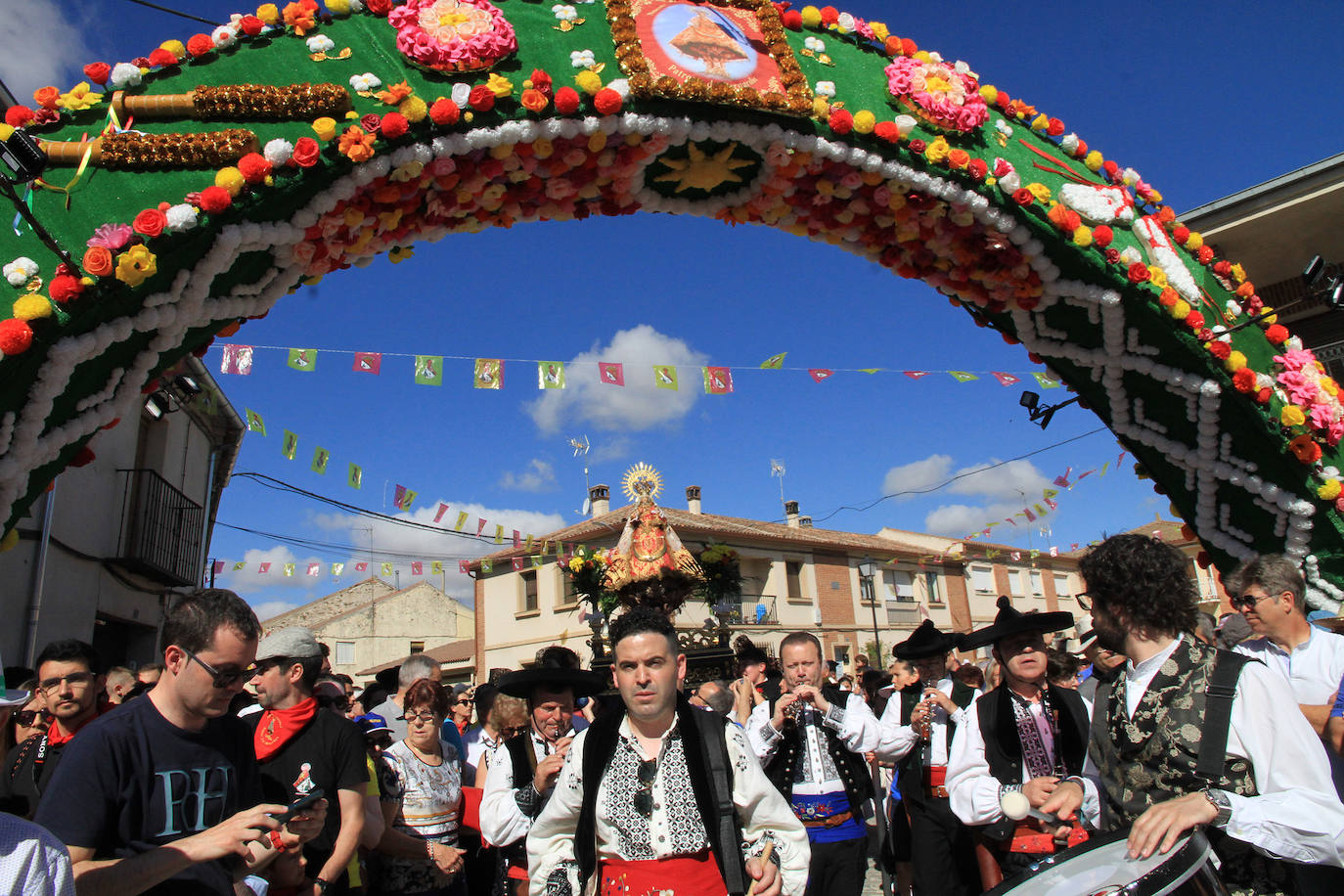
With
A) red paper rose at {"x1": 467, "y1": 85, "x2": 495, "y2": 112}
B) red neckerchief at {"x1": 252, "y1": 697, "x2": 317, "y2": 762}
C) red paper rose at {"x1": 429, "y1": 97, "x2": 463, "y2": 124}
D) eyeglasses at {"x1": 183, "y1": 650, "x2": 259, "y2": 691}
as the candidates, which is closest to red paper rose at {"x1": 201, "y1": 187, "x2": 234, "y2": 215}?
red paper rose at {"x1": 429, "y1": 97, "x2": 463, "y2": 124}

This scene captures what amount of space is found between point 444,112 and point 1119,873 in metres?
4.05

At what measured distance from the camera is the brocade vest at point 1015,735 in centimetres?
385

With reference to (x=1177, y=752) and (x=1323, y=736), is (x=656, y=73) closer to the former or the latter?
(x=1177, y=752)

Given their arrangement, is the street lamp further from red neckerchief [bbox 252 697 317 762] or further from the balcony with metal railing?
red neckerchief [bbox 252 697 317 762]

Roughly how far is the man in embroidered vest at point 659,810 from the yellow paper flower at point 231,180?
2620 mm

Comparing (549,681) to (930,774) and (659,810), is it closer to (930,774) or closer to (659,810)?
(659,810)

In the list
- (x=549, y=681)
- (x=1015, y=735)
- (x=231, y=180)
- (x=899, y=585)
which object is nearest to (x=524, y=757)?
(x=549, y=681)

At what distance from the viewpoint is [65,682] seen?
4504mm

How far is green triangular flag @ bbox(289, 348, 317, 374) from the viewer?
8578 millimetres

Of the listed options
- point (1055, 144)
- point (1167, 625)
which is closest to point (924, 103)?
point (1055, 144)

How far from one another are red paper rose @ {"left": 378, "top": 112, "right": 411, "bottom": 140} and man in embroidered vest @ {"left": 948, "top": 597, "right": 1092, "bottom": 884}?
368 cm

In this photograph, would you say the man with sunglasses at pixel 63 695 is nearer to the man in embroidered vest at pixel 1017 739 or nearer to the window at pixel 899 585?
the man in embroidered vest at pixel 1017 739

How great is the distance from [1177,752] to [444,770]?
3766mm

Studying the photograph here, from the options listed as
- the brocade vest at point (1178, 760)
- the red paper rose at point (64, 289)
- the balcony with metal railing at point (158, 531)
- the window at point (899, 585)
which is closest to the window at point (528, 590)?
the window at point (899, 585)
